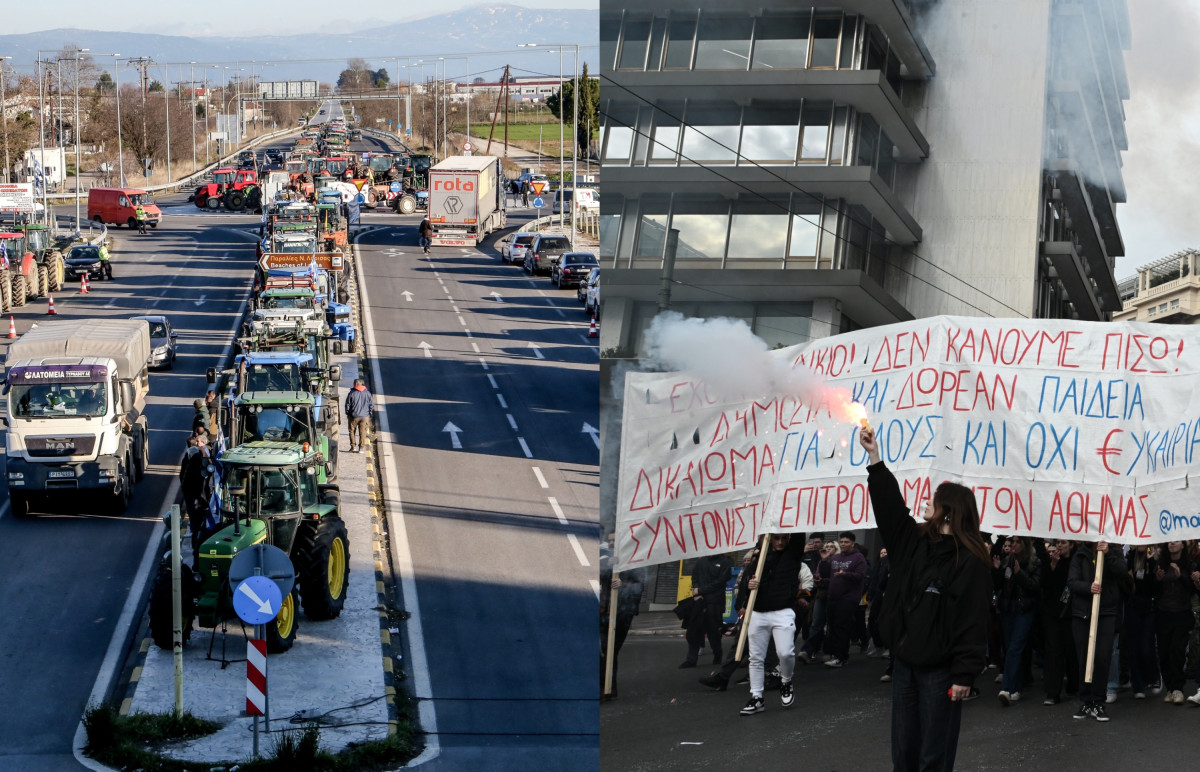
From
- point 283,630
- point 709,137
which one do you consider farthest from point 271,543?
point 709,137

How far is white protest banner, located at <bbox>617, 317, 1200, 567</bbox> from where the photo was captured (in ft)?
15.4

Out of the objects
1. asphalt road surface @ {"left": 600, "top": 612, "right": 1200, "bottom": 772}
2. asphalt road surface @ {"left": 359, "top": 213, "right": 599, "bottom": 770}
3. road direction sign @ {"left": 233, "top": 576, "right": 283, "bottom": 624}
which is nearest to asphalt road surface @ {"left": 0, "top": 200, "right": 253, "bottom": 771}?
road direction sign @ {"left": 233, "top": 576, "right": 283, "bottom": 624}

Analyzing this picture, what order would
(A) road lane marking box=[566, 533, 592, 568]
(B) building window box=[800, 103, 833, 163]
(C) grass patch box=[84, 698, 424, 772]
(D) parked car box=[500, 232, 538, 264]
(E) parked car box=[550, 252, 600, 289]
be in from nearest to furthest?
(B) building window box=[800, 103, 833, 163], (C) grass patch box=[84, 698, 424, 772], (A) road lane marking box=[566, 533, 592, 568], (E) parked car box=[550, 252, 600, 289], (D) parked car box=[500, 232, 538, 264]

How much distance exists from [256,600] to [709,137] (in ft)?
30.9

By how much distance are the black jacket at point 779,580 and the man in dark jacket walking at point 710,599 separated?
0.32 ft

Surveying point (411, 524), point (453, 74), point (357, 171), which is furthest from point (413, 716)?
point (453, 74)

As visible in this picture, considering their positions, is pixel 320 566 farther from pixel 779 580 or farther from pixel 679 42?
pixel 679 42

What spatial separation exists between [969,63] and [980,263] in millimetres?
625

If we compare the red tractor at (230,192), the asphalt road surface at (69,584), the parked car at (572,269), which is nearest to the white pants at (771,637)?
the asphalt road surface at (69,584)

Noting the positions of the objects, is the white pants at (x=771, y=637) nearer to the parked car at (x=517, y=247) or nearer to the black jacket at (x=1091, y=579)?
the black jacket at (x=1091, y=579)

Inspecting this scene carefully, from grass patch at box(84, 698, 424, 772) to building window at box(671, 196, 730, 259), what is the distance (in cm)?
926

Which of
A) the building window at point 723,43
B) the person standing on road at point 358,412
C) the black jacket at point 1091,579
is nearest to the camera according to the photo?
the building window at point 723,43

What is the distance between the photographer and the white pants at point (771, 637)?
4.82 meters

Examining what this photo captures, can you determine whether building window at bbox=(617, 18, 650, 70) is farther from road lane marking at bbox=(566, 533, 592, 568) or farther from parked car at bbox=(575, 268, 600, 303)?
parked car at bbox=(575, 268, 600, 303)
